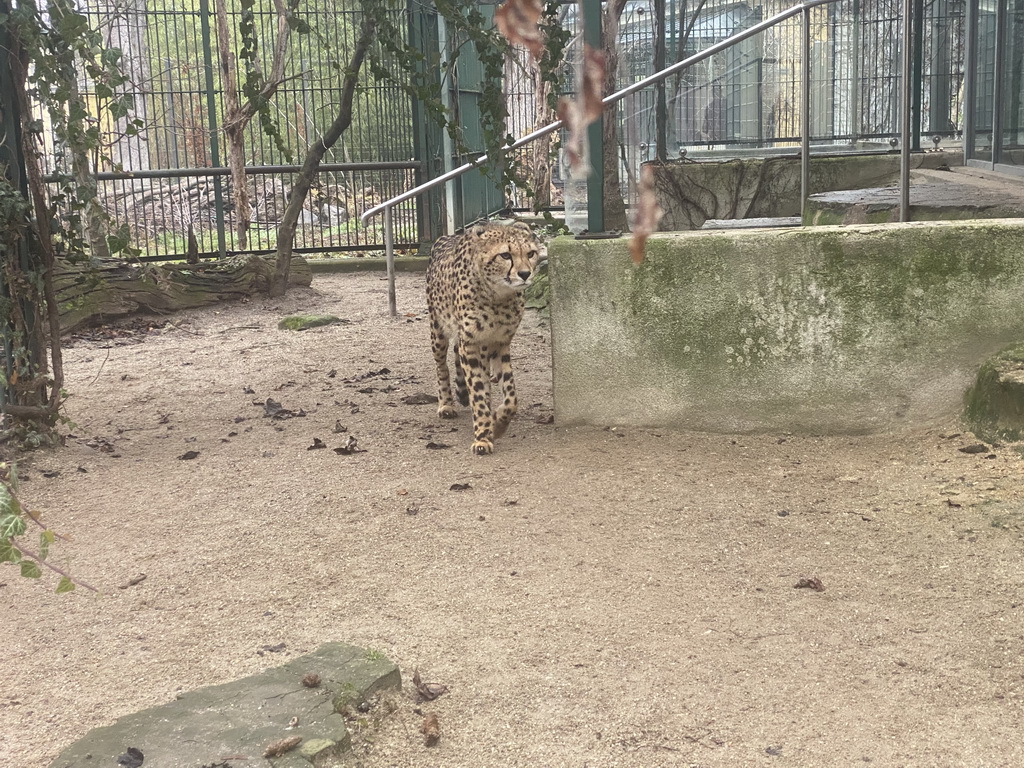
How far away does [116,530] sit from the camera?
4641 millimetres

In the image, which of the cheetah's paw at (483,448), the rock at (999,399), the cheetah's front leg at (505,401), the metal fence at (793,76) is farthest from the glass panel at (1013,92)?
the cheetah's paw at (483,448)

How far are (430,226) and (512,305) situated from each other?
758cm

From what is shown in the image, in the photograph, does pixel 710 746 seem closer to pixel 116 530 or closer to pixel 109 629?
pixel 109 629

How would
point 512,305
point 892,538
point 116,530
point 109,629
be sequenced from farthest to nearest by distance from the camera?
point 512,305, point 116,530, point 892,538, point 109,629

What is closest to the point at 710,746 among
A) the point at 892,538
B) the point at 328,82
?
the point at 892,538

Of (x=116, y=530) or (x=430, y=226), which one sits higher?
(x=430, y=226)

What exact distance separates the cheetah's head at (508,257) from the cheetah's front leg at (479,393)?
1.42 ft

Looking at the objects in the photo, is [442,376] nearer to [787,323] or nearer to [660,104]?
[787,323]

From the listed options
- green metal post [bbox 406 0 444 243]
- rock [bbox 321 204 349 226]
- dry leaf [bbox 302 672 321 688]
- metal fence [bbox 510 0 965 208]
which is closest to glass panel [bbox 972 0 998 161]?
metal fence [bbox 510 0 965 208]

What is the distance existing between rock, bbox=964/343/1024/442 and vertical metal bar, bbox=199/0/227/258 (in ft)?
29.7

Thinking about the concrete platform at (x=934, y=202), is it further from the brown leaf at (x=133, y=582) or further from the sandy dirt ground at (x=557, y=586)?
the brown leaf at (x=133, y=582)

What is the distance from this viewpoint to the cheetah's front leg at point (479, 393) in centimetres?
549

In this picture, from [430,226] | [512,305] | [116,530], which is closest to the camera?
[116,530]

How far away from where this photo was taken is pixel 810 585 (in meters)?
3.81
